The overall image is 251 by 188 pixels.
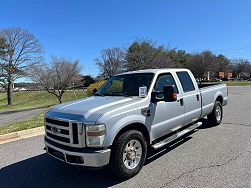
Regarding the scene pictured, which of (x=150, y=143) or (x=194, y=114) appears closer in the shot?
(x=150, y=143)

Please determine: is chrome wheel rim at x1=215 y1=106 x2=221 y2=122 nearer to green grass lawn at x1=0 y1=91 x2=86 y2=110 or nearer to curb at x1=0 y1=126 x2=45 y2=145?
curb at x1=0 y1=126 x2=45 y2=145

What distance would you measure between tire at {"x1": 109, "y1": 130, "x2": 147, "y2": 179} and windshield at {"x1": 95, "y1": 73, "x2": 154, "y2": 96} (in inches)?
41.3

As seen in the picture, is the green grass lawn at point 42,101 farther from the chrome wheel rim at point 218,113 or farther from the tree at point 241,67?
the tree at point 241,67

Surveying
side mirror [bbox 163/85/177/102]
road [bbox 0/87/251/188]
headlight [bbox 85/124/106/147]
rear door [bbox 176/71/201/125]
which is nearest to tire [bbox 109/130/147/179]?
road [bbox 0/87/251/188]

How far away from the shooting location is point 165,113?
524 centimetres

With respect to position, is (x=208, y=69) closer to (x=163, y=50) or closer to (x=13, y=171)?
(x=163, y=50)

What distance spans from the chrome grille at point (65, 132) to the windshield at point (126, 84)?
1479mm

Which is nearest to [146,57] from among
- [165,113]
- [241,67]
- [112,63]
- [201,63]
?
[112,63]

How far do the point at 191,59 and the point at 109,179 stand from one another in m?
79.7

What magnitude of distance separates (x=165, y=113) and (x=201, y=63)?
7706 cm

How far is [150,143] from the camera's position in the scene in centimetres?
496

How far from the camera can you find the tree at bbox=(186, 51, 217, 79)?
78188mm

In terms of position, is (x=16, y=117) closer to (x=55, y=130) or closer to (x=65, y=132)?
(x=55, y=130)

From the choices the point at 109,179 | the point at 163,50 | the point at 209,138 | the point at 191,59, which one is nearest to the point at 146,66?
the point at 163,50
